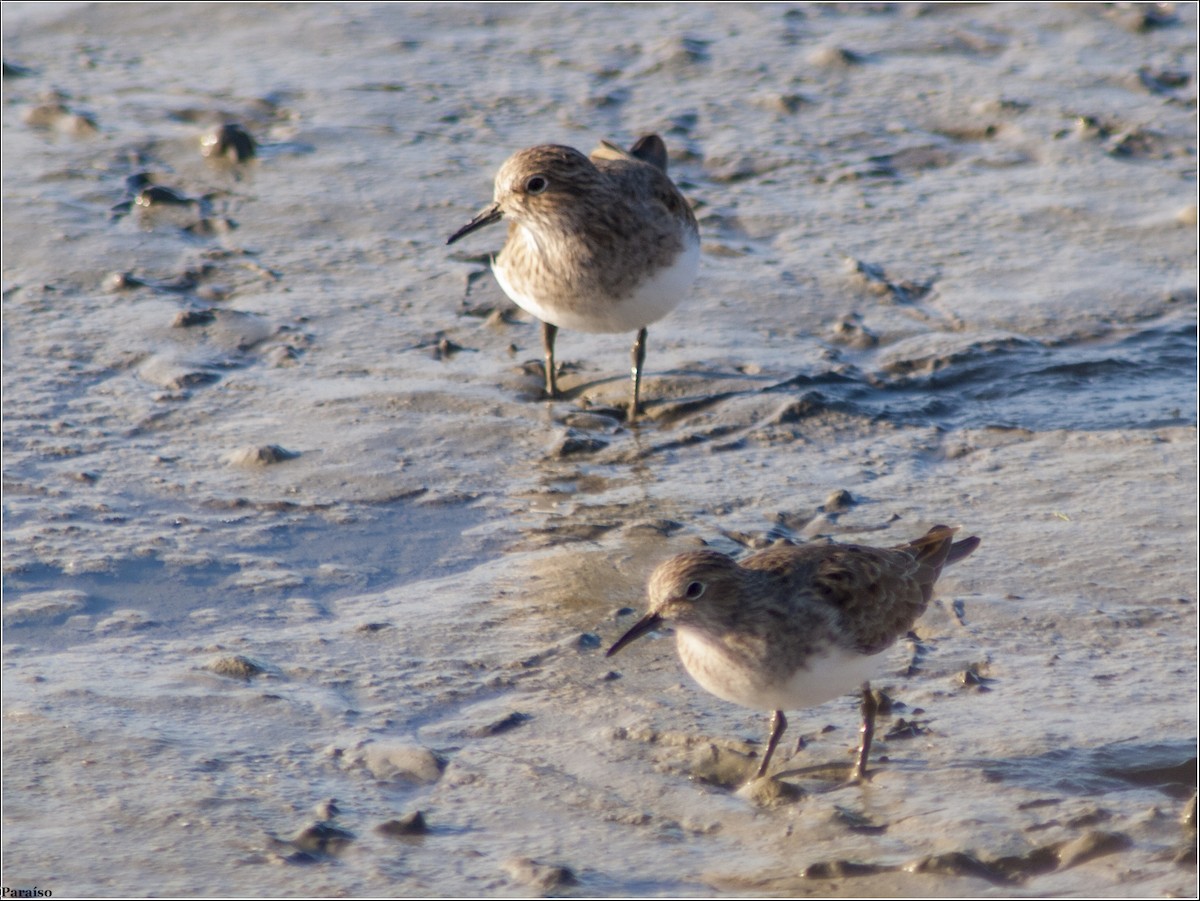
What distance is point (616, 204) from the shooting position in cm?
784

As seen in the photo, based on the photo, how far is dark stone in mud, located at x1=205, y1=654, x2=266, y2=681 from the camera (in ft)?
19.4

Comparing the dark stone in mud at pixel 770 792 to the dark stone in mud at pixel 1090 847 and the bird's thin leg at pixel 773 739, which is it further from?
the dark stone in mud at pixel 1090 847

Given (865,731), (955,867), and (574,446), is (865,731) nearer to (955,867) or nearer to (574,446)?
(955,867)

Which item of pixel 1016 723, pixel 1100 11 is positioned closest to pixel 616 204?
pixel 1016 723

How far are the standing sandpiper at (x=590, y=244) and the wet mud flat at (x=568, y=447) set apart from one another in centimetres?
46

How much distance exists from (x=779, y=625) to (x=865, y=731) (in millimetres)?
432

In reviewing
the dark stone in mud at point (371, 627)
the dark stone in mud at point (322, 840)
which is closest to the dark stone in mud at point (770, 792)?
the dark stone in mud at point (322, 840)

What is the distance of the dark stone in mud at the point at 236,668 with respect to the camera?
19.4 ft

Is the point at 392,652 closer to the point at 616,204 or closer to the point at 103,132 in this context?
the point at 616,204

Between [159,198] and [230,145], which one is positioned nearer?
[159,198]

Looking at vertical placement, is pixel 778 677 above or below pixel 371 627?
above

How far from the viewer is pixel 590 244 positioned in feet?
25.5

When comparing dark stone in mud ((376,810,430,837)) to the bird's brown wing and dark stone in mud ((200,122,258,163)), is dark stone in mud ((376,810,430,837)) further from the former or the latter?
dark stone in mud ((200,122,258,163))

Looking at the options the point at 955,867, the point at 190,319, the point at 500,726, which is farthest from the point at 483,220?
the point at 955,867
